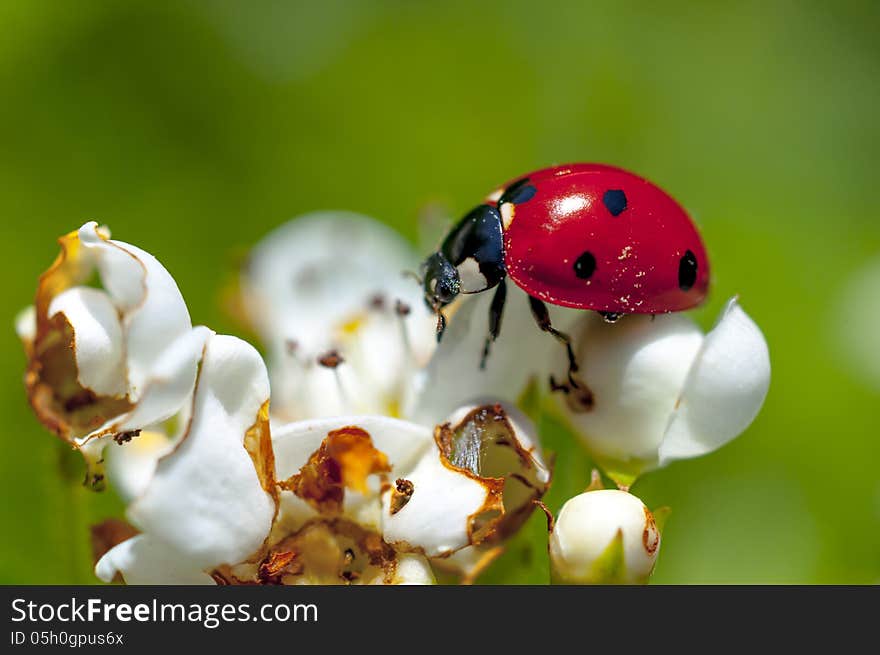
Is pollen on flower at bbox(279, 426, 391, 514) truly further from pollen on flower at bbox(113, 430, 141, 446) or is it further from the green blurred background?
the green blurred background

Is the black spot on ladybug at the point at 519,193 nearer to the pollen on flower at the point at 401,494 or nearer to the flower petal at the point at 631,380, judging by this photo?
the flower petal at the point at 631,380

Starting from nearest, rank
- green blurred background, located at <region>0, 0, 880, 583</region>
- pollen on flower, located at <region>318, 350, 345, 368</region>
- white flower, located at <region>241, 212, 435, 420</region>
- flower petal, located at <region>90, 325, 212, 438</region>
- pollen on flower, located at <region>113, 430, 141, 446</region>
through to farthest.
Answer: flower petal, located at <region>90, 325, 212, 438</region>
pollen on flower, located at <region>113, 430, 141, 446</region>
pollen on flower, located at <region>318, 350, 345, 368</region>
white flower, located at <region>241, 212, 435, 420</region>
green blurred background, located at <region>0, 0, 880, 583</region>

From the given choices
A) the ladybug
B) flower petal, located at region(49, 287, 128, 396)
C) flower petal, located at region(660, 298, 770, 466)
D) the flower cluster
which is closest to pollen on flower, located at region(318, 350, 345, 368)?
the flower cluster

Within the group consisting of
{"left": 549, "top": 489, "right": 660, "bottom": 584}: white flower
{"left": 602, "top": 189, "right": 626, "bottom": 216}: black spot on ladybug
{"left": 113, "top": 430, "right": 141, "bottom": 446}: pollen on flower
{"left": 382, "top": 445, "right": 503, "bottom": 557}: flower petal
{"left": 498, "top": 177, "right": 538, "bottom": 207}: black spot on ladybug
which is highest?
{"left": 498, "top": 177, "right": 538, "bottom": 207}: black spot on ladybug

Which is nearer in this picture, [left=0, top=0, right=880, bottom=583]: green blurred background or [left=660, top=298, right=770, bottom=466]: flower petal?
[left=660, top=298, right=770, bottom=466]: flower petal

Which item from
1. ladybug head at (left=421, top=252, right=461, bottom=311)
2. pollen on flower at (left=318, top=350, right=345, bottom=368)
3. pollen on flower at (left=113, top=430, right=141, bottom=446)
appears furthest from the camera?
pollen on flower at (left=318, top=350, right=345, bottom=368)

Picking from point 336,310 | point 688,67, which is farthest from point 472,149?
point 336,310
